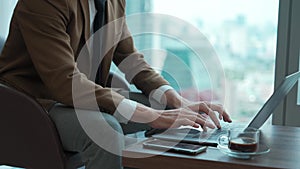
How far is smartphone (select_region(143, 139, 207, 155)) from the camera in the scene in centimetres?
109

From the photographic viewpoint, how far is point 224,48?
2529mm

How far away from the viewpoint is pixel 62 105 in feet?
4.72

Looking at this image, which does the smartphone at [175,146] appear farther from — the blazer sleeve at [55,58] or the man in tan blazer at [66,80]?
the blazer sleeve at [55,58]

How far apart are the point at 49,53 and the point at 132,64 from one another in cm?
56

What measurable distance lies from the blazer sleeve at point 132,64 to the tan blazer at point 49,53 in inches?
12.7

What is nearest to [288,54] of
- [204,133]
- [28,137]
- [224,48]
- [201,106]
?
[224,48]

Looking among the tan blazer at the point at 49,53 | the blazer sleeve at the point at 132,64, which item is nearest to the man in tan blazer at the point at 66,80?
the tan blazer at the point at 49,53

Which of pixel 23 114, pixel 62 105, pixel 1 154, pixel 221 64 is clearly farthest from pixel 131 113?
pixel 221 64

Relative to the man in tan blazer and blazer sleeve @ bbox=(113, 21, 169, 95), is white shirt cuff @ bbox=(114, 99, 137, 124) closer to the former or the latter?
the man in tan blazer

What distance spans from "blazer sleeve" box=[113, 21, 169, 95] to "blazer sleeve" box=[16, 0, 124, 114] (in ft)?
1.48

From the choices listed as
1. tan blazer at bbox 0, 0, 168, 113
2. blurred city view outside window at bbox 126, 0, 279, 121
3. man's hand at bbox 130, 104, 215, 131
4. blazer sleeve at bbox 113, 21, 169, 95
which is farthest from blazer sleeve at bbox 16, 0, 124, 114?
blurred city view outside window at bbox 126, 0, 279, 121

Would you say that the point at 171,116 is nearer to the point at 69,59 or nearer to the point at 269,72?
the point at 69,59

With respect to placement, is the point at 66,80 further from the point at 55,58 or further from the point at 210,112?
the point at 210,112

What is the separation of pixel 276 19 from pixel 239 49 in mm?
281
